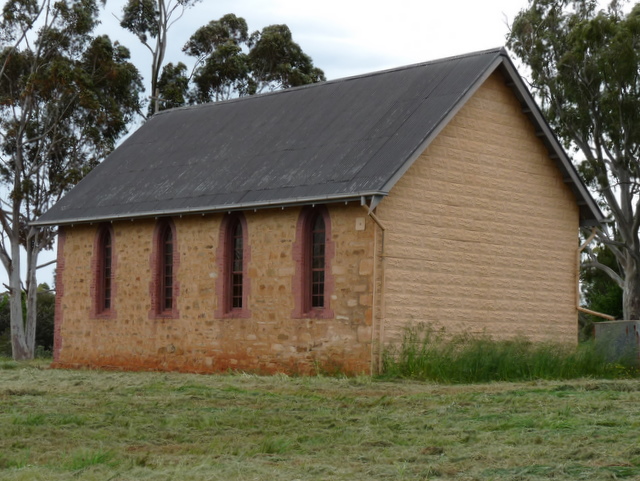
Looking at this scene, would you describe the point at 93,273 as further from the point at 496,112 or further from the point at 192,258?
the point at 496,112

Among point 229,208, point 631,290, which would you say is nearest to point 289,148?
point 229,208

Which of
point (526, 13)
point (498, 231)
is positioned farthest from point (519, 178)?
point (526, 13)

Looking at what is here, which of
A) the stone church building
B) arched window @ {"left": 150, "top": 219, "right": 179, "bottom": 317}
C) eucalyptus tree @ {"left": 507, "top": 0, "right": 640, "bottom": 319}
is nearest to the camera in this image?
the stone church building

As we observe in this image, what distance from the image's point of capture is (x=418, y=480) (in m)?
10.9

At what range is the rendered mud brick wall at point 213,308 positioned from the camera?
24.0m

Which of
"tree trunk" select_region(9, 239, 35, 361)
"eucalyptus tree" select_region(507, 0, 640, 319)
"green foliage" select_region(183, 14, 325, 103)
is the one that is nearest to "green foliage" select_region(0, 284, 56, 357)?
"tree trunk" select_region(9, 239, 35, 361)

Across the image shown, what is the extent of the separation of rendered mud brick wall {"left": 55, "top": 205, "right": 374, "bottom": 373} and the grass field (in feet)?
9.14

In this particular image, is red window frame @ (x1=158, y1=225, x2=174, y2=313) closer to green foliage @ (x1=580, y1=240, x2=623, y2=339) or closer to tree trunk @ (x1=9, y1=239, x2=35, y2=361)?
tree trunk @ (x1=9, y1=239, x2=35, y2=361)

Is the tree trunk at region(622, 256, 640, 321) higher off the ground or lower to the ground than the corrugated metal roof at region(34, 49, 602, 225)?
lower

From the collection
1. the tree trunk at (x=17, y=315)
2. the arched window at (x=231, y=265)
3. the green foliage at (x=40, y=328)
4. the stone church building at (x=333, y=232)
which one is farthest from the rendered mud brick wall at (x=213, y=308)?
the green foliage at (x=40, y=328)

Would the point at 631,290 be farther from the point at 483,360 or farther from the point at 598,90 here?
the point at 483,360

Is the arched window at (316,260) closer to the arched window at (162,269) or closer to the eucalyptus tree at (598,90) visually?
A: the arched window at (162,269)

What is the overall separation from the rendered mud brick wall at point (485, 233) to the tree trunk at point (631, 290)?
17646mm

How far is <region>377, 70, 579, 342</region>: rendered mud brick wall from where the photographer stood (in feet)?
80.6
